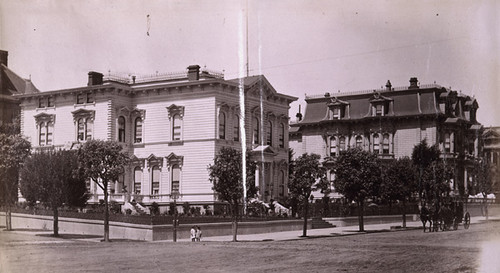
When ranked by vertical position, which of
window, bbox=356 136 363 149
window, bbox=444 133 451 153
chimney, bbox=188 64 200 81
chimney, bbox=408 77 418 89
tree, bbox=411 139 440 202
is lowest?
tree, bbox=411 139 440 202

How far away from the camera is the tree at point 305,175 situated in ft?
114

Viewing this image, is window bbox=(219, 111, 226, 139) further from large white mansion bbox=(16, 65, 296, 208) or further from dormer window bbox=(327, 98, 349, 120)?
dormer window bbox=(327, 98, 349, 120)

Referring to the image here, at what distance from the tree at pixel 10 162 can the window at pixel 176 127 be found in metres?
13.3

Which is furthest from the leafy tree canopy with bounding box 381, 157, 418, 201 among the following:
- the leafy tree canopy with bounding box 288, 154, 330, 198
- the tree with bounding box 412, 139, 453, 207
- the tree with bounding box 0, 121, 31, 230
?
the tree with bounding box 0, 121, 31, 230

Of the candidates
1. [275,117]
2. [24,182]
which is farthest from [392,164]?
[24,182]

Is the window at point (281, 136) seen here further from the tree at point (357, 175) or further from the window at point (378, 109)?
the window at point (378, 109)

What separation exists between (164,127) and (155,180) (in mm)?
3470

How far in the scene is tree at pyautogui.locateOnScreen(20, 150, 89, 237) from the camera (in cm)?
3291

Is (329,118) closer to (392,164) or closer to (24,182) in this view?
(392,164)

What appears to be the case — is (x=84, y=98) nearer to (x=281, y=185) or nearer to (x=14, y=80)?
(x=281, y=185)

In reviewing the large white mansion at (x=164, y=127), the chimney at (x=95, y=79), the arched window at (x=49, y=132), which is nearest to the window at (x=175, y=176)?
the large white mansion at (x=164, y=127)

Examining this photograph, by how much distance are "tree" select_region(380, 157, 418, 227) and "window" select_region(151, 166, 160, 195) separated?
50.5 ft

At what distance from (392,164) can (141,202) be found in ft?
56.5

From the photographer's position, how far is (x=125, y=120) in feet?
151
